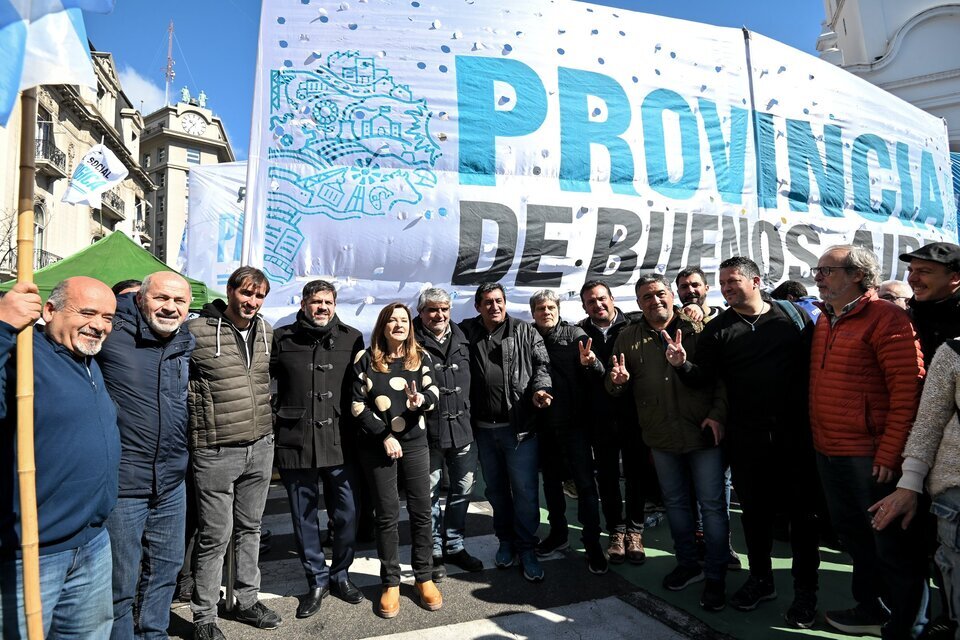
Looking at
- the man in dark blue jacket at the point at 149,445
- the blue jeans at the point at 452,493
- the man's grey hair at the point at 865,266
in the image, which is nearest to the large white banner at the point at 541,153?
the man in dark blue jacket at the point at 149,445

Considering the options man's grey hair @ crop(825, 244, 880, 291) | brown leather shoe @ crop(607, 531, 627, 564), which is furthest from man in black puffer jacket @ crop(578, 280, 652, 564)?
man's grey hair @ crop(825, 244, 880, 291)

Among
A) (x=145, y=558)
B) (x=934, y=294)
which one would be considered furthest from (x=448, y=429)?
(x=934, y=294)

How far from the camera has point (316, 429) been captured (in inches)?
122

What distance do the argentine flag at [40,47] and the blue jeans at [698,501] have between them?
3.22m

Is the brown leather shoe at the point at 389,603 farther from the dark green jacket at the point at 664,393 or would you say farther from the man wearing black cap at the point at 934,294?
the man wearing black cap at the point at 934,294

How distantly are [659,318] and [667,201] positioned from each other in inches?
61.2

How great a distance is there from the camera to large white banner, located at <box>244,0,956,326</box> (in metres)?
3.50

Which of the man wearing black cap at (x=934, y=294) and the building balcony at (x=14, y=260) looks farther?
the building balcony at (x=14, y=260)

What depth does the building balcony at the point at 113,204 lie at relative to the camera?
3261cm

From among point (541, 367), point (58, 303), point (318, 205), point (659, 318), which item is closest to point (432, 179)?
point (318, 205)

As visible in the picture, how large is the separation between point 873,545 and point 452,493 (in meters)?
2.32

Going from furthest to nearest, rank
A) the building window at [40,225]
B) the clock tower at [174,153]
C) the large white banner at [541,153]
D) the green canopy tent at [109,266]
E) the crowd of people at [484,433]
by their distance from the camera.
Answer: the clock tower at [174,153], the building window at [40,225], the green canopy tent at [109,266], the large white banner at [541,153], the crowd of people at [484,433]

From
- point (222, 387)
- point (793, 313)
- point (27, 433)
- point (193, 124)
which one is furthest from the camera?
point (193, 124)

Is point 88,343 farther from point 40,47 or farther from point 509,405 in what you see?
point 509,405
